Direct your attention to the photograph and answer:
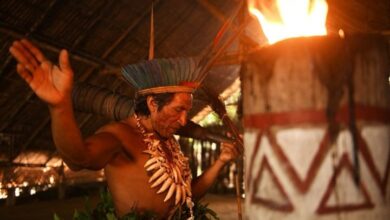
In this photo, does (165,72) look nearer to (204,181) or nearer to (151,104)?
(151,104)

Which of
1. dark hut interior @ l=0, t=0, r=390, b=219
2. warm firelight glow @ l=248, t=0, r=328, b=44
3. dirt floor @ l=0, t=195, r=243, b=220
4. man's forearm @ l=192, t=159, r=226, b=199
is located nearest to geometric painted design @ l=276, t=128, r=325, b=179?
warm firelight glow @ l=248, t=0, r=328, b=44

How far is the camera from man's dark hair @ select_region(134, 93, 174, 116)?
8.65 ft

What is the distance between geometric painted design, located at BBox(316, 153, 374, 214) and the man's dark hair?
1.45 m

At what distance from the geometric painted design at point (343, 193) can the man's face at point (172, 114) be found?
142cm

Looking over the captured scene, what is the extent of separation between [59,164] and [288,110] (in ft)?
33.9

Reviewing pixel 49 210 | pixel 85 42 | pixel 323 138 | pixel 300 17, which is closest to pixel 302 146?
pixel 323 138

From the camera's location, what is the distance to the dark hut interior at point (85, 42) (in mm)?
6344

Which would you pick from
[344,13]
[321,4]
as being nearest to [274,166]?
[321,4]

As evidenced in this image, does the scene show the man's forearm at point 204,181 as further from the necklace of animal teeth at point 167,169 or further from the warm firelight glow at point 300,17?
the warm firelight glow at point 300,17

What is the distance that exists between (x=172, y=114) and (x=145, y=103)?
0.21m

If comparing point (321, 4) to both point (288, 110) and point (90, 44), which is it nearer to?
point (288, 110)

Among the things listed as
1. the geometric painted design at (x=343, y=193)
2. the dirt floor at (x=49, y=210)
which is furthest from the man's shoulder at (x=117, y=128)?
the dirt floor at (x=49, y=210)

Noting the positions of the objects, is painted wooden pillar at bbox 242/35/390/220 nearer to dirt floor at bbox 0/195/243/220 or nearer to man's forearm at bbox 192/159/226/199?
man's forearm at bbox 192/159/226/199

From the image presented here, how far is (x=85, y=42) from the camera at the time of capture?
775 centimetres
